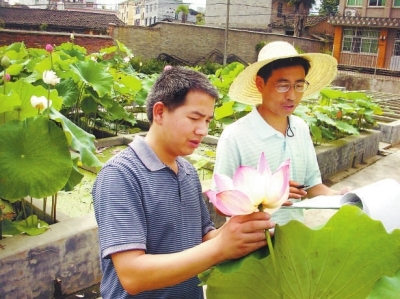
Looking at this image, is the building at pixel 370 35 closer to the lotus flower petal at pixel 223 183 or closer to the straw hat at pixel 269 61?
the straw hat at pixel 269 61

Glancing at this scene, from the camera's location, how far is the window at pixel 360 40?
2155 cm

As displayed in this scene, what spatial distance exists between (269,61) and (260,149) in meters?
0.33

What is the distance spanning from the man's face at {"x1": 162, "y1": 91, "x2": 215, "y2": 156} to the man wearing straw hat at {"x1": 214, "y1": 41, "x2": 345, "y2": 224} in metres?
0.52

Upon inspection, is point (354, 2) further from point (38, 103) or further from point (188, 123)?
point (188, 123)

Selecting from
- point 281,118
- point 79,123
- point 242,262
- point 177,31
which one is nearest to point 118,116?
point 79,123

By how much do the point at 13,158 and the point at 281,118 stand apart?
4.06 ft

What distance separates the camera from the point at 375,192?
841 mm

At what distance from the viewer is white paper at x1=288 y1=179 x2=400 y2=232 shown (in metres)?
0.82

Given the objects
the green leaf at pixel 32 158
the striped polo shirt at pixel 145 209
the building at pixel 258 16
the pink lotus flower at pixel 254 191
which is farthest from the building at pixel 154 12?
the pink lotus flower at pixel 254 191

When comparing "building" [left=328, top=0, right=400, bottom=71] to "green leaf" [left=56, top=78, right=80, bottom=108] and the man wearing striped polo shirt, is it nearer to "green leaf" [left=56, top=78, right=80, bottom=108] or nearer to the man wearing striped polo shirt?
"green leaf" [left=56, top=78, right=80, bottom=108]

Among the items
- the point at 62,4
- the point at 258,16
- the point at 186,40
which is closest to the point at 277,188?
the point at 186,40

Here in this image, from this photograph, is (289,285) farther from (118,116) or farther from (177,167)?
(118,116)

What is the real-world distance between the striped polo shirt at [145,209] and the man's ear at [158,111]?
0.23ft

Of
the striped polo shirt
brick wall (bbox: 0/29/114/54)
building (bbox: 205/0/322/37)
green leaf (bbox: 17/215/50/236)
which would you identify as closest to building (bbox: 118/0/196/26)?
building (bbox: 205/0/322/37)
